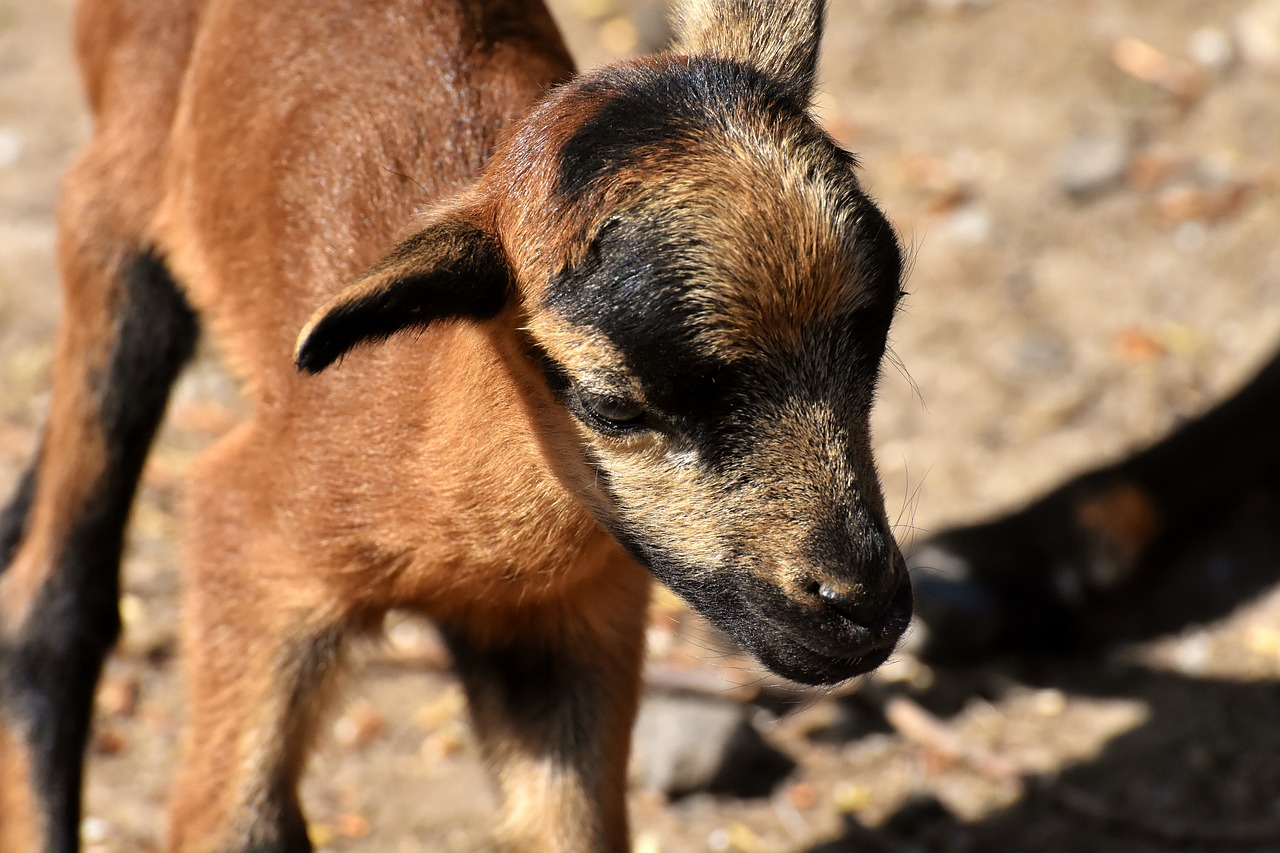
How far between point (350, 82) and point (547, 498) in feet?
4.97

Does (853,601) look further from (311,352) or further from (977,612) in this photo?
(977,612)

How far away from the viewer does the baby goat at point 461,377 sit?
11.3 ft

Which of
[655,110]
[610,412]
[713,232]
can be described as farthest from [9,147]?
[713,232]

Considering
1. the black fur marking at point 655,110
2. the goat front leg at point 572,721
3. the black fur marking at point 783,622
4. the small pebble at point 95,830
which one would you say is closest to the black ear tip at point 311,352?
the black fur marking at point 655,110

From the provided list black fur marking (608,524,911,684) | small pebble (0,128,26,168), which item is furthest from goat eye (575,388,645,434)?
small pebble (0,128,26,168)

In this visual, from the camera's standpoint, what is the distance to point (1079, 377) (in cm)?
762

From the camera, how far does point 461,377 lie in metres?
4.01

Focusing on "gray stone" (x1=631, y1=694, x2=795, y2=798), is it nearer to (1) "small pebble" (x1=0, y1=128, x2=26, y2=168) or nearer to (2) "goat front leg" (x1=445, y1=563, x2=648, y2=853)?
(2) "goat front leg" (x1=445, y1=563, x2=648, y2=853)

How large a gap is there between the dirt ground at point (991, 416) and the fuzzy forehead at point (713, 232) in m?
0.89

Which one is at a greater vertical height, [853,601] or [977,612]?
[853,601]

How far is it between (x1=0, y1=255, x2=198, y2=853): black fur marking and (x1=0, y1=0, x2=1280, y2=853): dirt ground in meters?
0.51

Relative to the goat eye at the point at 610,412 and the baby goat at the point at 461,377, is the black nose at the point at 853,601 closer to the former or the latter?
the baby goat at the point at 461,377

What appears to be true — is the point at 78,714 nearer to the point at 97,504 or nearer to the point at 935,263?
the point at 97,504

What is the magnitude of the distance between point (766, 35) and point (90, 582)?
9.38 feet
